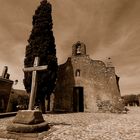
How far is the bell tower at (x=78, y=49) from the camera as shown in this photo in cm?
1884

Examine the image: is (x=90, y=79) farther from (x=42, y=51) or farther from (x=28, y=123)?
(x=28, y=123)

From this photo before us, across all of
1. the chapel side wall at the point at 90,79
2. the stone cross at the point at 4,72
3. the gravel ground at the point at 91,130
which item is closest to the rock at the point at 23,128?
the gravel ground at the point at 91,130

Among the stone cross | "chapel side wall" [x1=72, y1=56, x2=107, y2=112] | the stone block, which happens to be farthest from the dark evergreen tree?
the stone block

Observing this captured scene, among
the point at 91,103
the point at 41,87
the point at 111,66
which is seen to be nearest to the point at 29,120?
the point at 41,87

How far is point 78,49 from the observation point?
1927cm

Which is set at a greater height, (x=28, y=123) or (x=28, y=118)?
(x=28, y=118)

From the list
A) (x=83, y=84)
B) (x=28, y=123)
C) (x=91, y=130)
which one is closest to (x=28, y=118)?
(x=28, y=123)

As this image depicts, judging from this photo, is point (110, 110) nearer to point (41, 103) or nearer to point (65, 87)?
point (65, 87)

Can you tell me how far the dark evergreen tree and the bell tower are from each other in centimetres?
354

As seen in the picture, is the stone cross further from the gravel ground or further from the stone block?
the stone block

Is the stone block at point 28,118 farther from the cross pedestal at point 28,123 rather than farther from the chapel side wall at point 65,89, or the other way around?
the chapel side wall at point 65,89

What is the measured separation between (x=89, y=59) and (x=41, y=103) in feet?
23.2

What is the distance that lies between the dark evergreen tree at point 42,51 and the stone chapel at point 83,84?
265 centimetres

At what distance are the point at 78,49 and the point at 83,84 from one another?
4263 millimetres
